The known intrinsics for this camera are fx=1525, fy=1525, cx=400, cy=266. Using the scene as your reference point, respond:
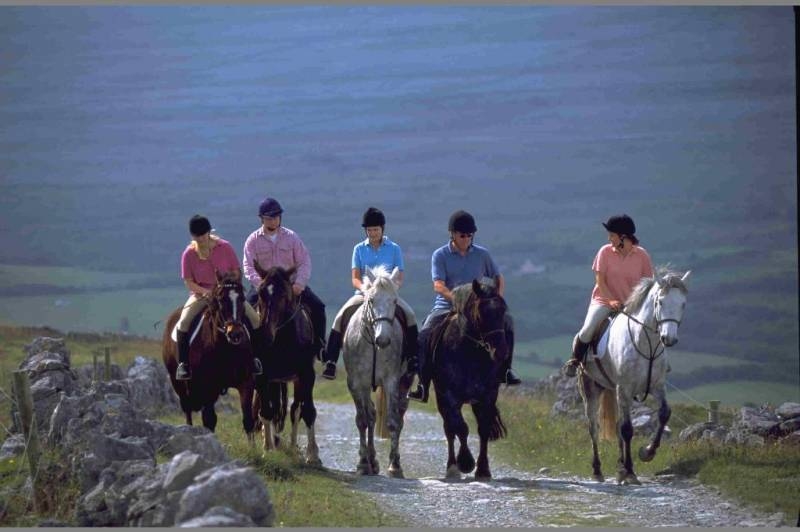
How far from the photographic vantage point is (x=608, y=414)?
19.7 metres

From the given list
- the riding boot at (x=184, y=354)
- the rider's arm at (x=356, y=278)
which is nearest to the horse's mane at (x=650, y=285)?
the rider's arm at (x=356, y=278)

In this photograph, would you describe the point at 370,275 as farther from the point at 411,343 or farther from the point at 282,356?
the point at 282,356

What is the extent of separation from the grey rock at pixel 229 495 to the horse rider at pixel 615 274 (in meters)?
7.42

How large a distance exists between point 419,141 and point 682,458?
56.4 m

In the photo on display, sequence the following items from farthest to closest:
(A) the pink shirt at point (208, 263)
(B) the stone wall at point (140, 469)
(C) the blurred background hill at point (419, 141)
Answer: (C) the blurred background hill at point (419, 141) < (A) the pink shirt at point (208, 263) < (B) the stone wall at point (140, 469)

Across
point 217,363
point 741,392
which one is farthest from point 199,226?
point 741,392

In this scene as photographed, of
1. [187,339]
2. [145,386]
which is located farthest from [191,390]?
[145,386]

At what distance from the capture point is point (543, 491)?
16.7 metres

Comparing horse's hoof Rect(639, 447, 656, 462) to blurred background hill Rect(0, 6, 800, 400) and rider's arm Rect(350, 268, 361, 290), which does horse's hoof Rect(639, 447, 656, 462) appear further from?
blurred background hill Rect(0, 6, 800, 400)

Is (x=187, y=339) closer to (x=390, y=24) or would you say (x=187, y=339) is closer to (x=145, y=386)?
(x=145, y=386)

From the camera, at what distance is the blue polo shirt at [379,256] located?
19047mm

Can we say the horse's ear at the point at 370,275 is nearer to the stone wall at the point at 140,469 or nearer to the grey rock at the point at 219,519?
the stone wall at the point at 140,469

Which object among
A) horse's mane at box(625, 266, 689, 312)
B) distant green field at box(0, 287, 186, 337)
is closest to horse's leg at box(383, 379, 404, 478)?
horse's mane at box(625, 266, 689, 312)

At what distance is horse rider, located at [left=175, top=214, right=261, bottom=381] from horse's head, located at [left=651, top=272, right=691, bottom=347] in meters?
4.78
